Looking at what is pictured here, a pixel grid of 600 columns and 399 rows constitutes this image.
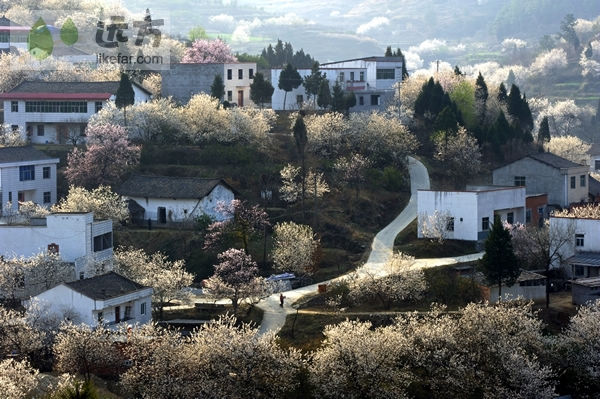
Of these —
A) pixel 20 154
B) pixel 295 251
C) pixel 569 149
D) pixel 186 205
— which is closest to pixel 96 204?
pixel 186 205

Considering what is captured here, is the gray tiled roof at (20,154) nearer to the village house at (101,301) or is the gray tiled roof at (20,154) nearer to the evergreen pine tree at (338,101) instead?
the village house at (101,301)

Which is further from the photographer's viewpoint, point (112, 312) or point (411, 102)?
point (411, 102)

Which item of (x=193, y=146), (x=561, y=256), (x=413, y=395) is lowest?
(x=413, y=395)

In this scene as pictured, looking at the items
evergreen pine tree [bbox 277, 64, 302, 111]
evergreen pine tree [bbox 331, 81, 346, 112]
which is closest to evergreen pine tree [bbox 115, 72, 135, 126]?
evergreen pine tree [bbox 277, 64, 302, 111]

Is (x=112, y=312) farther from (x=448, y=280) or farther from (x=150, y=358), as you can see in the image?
(x=448, y=280)

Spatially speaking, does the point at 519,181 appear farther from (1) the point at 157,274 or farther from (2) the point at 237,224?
(1) the point at 157,274

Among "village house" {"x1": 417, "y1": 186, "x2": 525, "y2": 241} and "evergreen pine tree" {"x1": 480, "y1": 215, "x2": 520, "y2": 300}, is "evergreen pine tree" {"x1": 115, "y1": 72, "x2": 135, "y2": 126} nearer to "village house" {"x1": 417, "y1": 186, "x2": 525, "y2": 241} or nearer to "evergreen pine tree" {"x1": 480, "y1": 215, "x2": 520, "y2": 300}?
"village house" {"x1": 417, "y1": 186, "x2": 525, "y2": 241}

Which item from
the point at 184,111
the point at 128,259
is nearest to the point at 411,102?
the point at 184,111
